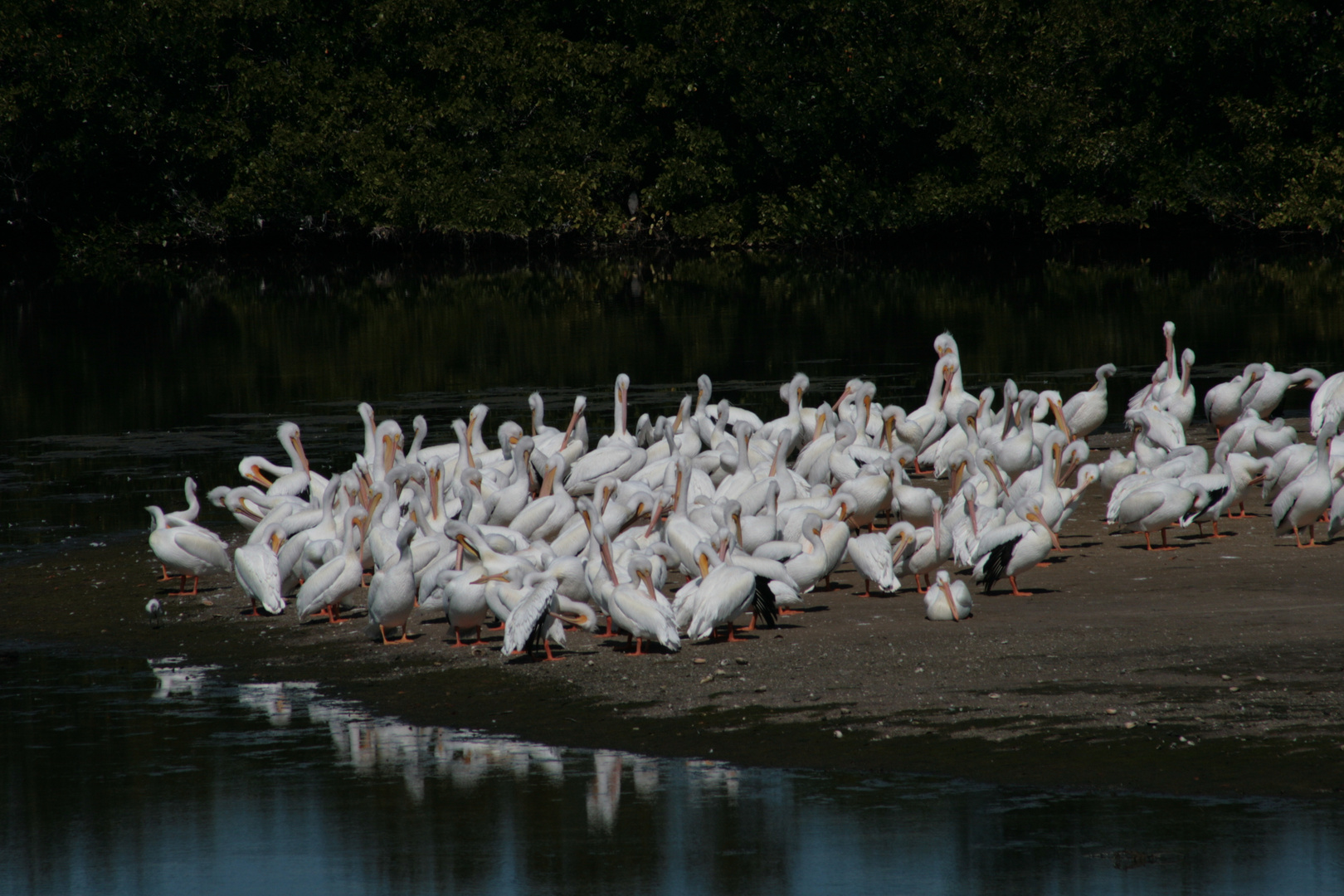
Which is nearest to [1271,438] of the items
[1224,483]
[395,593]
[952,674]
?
[1224,483]

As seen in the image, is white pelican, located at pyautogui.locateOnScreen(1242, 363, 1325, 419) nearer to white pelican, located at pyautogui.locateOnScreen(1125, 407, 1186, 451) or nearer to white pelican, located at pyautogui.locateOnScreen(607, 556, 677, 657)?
white pelican, located at pyautogui.locateOnScreen(1125, 407, 1186, 451)

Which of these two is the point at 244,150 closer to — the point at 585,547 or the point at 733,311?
the point at 733,311

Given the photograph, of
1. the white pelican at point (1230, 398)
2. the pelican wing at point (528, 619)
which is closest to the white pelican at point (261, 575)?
the pelican wing at point (528, 619)

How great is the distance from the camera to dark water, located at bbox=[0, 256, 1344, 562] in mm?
17109

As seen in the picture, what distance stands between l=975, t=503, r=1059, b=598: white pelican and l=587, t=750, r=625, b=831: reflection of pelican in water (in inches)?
122

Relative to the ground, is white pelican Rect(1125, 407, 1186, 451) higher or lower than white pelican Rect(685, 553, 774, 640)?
higher

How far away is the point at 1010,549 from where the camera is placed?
31.7ft

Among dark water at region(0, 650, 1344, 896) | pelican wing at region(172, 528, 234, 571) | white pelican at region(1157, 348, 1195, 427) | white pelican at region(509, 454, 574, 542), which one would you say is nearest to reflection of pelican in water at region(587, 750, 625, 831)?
dark water at region(0, 650, 1344, 896)

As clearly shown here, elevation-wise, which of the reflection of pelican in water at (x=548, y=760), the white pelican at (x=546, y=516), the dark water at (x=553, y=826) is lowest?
the dark water at (x=553, y=826)

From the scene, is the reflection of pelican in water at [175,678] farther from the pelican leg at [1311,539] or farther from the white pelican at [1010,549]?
the pelican leg at [1311,539]

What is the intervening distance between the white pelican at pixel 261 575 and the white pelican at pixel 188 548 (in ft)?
1.74

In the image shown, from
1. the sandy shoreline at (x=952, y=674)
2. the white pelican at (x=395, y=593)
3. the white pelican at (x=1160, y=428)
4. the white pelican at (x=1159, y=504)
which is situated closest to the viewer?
the sandy shoreline at (x=952, y=674)

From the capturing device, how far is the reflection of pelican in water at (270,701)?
27.1 ft

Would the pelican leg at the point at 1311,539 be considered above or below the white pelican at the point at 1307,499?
below
